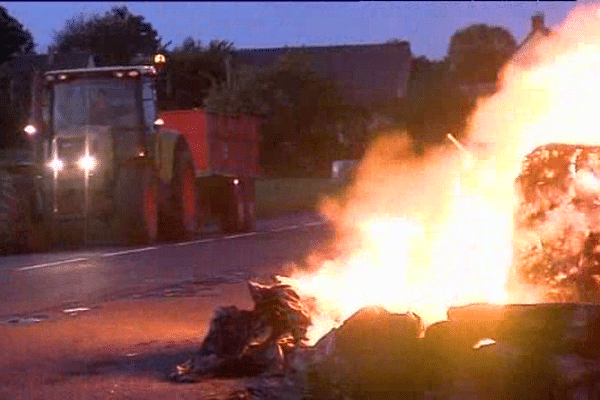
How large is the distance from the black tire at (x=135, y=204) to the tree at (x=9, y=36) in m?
14.6

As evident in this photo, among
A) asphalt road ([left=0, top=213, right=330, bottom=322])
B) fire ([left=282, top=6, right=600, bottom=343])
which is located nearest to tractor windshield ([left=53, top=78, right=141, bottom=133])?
asphalt road ([left=0, top=213, right=330, bottom=322])

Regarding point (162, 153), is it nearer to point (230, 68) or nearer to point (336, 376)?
point (336, 376)

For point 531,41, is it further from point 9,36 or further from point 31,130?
point 9,36

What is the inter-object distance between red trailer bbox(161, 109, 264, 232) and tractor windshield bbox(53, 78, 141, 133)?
2457 mm

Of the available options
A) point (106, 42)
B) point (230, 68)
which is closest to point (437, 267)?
point (106, 42)

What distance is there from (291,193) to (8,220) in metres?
21.8

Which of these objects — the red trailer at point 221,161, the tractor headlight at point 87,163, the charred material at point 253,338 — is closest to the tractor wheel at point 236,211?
the red trailer at point 221,161

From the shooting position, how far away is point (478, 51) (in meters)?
71.8

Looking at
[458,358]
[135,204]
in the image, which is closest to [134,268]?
[135,204]

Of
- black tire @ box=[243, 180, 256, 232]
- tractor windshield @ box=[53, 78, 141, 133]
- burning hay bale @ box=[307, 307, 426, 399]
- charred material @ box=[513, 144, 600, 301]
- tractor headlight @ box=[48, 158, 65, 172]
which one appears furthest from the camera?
black tire @ box=[243, 180, 256, 232]

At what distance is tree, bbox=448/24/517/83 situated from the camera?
222ft

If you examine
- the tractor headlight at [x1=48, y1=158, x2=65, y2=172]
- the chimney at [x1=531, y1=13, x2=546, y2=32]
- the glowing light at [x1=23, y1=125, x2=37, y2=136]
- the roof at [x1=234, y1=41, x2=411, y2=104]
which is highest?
the roof at [x1=234, y1=41, x2=411, y2=104]

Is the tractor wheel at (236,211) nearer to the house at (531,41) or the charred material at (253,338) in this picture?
the house at (531,41)

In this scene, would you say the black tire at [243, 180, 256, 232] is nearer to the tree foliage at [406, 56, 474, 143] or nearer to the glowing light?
the glowing light
